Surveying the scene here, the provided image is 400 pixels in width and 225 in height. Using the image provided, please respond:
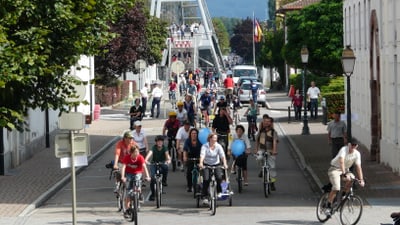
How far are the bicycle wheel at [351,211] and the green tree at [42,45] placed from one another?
5.80 metres

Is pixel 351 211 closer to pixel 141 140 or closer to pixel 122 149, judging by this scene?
pixel 122 149

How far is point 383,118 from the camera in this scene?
31141 mm

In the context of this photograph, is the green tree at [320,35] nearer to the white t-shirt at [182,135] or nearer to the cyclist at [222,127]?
the cyclist at [222,127]

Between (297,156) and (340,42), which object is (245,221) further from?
(340,42)

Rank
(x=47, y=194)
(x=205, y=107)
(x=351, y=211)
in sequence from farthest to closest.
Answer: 1. (x=205, y=107)
2. (x=47, y=194)
3. (x=351, y=211)

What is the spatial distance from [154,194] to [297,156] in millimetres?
12109

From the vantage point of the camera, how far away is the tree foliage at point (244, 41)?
6147 inches

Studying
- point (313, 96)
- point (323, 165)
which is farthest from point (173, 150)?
point (313, 96)

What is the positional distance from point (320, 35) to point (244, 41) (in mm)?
100089

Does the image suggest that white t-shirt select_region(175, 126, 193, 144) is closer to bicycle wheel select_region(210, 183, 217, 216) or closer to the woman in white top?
the woman in white top

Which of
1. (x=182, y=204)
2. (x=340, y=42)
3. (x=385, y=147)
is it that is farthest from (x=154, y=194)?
(x=340, y=42)

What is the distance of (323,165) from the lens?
31156 mm

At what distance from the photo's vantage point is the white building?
94.3 ft

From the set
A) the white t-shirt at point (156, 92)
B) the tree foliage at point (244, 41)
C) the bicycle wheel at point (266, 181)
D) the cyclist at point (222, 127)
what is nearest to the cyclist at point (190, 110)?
the cyclist at point (222, 127)
